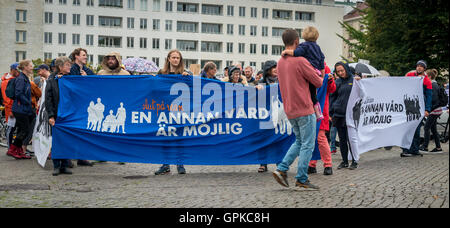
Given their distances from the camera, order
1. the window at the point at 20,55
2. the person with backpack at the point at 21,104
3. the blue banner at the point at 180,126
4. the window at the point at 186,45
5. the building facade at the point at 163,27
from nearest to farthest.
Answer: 1. the blue banner at the point at 180,126
2. the person with backpack at the point at 21,104
3. the window at the point at 20,55
4. the building facade at the point at 163,27
5. the window at the point at 186,45

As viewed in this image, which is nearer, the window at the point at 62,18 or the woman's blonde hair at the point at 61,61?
the woman's blonde hair at the point at 61,61

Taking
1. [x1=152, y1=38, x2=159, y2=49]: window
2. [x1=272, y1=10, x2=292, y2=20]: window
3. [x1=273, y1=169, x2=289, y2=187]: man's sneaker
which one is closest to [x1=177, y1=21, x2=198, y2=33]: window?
[x1=152, y1=38, x2=159, y2=49]: window

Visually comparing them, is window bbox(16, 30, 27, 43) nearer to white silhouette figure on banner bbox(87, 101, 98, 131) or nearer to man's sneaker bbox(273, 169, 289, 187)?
white silhouette figure on banner bbox(87, 101, 98, 131)

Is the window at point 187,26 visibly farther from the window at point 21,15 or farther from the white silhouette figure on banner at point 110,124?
the white silhouette figure on banner at point 110,124

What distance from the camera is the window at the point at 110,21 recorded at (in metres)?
87.4

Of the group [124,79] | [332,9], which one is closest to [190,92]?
[124,79]

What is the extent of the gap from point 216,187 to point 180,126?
189cm

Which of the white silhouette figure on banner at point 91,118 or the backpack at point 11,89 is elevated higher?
the backpack at point 11,89

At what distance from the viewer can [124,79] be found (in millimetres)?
9875

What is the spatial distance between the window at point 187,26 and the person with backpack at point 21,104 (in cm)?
7873

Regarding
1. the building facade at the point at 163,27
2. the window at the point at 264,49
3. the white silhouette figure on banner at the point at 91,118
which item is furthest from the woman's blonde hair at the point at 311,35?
the window at the point at 264,49
